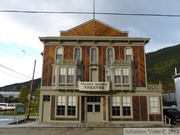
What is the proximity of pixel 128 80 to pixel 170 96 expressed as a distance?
40.5 meters

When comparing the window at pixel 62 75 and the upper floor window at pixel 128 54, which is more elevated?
the upper floor window at pixel 128 54

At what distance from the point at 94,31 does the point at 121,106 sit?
10.3m

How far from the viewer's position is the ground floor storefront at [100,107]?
2064cm

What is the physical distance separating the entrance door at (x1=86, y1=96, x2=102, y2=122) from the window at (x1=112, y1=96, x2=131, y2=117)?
171cm

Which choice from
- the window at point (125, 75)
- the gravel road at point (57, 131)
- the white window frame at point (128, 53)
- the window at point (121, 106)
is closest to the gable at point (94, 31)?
the white window frame at point (128, 53)

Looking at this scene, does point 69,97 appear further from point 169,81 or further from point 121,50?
point 169,81

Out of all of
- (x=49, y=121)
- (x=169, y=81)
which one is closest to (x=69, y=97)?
(x=49, y=121)

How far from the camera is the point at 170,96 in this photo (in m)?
55.1

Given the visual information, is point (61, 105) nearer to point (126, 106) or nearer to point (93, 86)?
point (93, 86)

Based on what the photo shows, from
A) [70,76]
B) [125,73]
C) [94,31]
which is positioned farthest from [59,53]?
[125,73]

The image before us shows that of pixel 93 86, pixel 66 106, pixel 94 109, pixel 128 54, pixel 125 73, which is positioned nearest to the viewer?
pixel 93 86

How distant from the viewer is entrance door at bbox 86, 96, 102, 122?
21.0m

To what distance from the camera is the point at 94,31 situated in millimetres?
23328

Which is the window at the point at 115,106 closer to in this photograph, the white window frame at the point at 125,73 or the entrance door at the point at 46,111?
the white window frame at the point at 125,73
